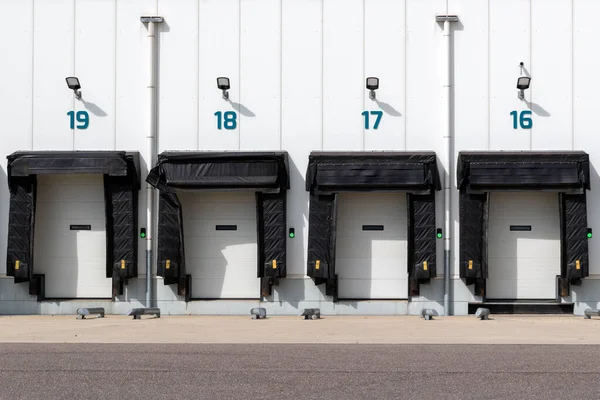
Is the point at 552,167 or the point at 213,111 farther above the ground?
the point at 213,111

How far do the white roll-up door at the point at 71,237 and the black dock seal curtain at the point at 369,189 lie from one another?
181 inches

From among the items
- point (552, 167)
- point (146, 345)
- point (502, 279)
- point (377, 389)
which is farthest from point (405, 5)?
point (377, 389)

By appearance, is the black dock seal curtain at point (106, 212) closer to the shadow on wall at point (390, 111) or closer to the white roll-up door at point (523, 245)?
the shadow on wall at point (390, 111)

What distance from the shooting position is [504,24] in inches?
785

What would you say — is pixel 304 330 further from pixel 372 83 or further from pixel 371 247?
pixel 372 83

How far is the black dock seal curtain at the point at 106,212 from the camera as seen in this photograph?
1967 cm

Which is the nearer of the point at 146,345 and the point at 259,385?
the point at 259,385

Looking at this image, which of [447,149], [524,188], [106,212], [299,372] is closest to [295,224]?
[447,149]

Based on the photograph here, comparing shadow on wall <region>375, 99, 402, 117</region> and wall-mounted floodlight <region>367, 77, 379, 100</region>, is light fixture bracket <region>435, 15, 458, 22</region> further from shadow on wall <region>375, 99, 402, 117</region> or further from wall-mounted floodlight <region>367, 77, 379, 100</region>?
A: shadow on wall <region>375, 99, 402, 117</region>

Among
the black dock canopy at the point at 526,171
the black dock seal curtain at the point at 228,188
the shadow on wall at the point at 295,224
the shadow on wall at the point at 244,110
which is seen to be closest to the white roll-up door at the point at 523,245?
the black dock canopy at the point at 526,171

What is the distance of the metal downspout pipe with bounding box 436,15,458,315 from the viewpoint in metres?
19.7

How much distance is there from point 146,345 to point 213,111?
733cm

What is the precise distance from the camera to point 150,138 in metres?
20.0

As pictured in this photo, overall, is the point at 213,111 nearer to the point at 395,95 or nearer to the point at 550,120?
the point at 395,95
